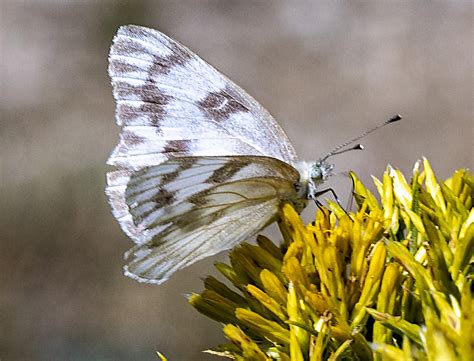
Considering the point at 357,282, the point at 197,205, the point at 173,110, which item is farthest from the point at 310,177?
the point at 357,282

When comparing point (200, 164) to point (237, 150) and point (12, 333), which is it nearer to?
point (237, 150)

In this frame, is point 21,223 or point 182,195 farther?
point 21,223

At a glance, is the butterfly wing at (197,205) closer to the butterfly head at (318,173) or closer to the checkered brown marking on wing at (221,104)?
the butterfly head at (318,173)

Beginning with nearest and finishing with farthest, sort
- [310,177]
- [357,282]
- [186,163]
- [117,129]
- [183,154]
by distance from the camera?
[357,282], [186,163], [310,177], [183,154], [117,129]

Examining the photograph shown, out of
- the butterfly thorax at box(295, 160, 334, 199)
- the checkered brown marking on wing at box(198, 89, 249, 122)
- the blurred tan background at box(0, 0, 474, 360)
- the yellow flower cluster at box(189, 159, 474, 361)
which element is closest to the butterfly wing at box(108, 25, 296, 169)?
the checkered brown marking on wing at box(198, 89, 249, 122)

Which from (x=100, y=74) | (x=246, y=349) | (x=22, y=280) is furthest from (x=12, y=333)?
(x=246, y=349)

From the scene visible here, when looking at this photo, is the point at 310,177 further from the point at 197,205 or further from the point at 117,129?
the point at 117,129

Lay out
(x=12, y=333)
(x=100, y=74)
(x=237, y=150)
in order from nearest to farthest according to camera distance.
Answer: (x=237, y=150) → (x=12, y=333) → (x=100, y=74)
